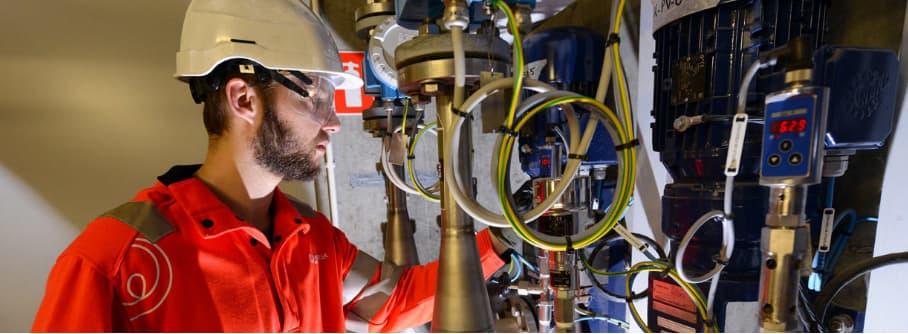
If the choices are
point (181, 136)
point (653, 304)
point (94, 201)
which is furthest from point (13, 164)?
point (653, 304)

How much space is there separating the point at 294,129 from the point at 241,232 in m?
0.29

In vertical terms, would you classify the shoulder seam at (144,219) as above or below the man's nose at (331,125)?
below

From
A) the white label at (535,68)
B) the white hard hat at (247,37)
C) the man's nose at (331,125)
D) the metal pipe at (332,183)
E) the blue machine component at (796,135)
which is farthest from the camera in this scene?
the metal pipe at (332,183)

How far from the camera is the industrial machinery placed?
521mm

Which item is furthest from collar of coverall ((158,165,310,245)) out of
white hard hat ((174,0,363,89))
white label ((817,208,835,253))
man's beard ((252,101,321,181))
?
white label ((817,208,835,253))

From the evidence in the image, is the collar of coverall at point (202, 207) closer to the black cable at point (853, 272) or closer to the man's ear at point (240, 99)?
the man's ear at point (240, 99)

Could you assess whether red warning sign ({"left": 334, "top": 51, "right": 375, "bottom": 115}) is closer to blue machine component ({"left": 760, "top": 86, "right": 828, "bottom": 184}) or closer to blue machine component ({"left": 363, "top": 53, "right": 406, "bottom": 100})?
blue machine component ({"left": 363, "top": 53, "right": 406, "bottom": 100})

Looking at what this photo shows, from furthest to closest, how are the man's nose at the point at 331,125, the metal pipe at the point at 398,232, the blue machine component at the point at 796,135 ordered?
the metal pipe at the point at 398,232
the man's nose at the point at 331,125
the blue machine component at the point at 796,135

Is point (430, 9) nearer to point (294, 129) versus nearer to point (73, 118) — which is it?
point (294, 129)

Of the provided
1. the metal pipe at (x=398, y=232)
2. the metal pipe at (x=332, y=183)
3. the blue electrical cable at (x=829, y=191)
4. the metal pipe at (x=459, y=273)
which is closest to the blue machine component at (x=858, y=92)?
the blue electrical cable at (x=829, y=191)

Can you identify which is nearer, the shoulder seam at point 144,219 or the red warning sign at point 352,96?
the shoulder seam at point 144,219

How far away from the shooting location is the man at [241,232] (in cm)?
66

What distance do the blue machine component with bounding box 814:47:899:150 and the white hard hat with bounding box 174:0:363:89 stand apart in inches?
40.3

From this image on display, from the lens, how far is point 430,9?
2.03ft
